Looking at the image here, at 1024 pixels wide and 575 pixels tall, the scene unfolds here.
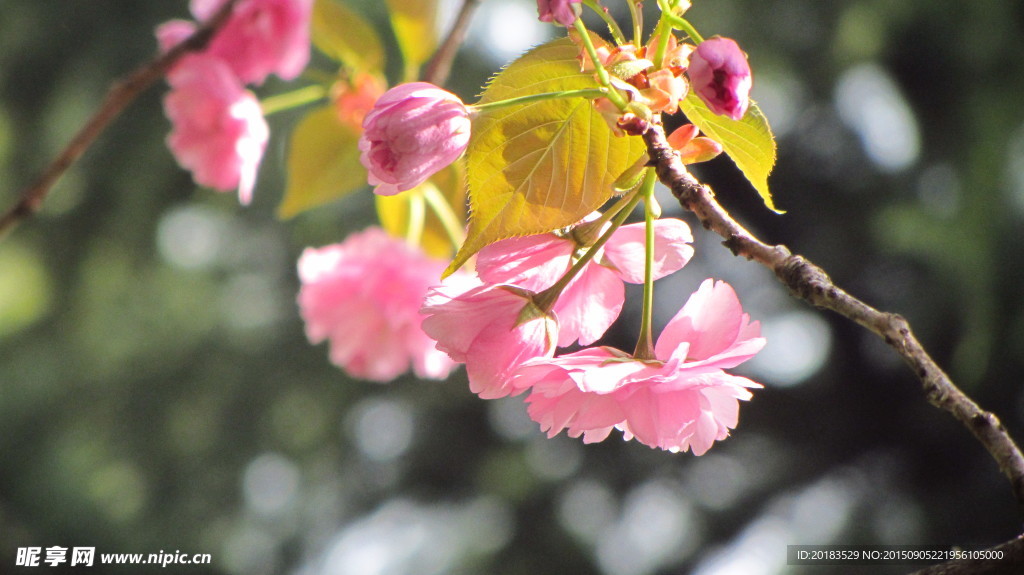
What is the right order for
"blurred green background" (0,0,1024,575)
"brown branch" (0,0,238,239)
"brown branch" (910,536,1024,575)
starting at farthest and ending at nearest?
"blurred green background" (0,0,1024,575)
"brown branch" (0,0,238,239)
"brown branch" (910,536,1024,575)

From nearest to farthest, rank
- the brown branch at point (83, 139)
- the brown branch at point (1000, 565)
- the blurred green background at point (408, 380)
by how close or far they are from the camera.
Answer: the brown branch at point (1000, 565) < the brown branch at point (83, 139) < the blurred green background at point (408, 380)

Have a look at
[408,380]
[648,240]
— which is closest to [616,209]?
[648,240]

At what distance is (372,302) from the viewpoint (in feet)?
2.93

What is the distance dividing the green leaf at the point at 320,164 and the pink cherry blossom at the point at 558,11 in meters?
0.48

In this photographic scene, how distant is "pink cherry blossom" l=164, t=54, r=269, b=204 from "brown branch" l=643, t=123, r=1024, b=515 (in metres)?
0.51

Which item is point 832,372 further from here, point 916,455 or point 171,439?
point 171,439

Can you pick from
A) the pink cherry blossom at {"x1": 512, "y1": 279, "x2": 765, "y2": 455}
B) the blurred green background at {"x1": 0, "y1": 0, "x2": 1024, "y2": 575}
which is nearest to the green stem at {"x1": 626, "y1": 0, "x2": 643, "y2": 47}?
the pink cherry blossom at {"x1": 512, "y1": 279, "x2": 765, "y2": 455}

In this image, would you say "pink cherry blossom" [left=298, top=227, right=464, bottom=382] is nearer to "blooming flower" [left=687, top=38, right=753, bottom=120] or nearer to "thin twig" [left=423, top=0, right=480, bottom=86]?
"thin twig" [left=423, top=0, right=480, bottom=86]

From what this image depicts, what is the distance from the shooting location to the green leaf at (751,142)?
16.9 inches

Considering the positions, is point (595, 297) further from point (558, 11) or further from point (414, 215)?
point (414, 215)

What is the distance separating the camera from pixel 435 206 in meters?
0.85

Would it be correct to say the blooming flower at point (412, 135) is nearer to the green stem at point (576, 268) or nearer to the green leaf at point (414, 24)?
the green stem at point (576, 268)

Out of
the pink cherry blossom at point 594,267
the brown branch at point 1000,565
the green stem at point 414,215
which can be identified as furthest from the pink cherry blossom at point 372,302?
the brown branch at point 1000,565

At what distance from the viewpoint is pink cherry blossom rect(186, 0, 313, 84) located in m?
0.88
